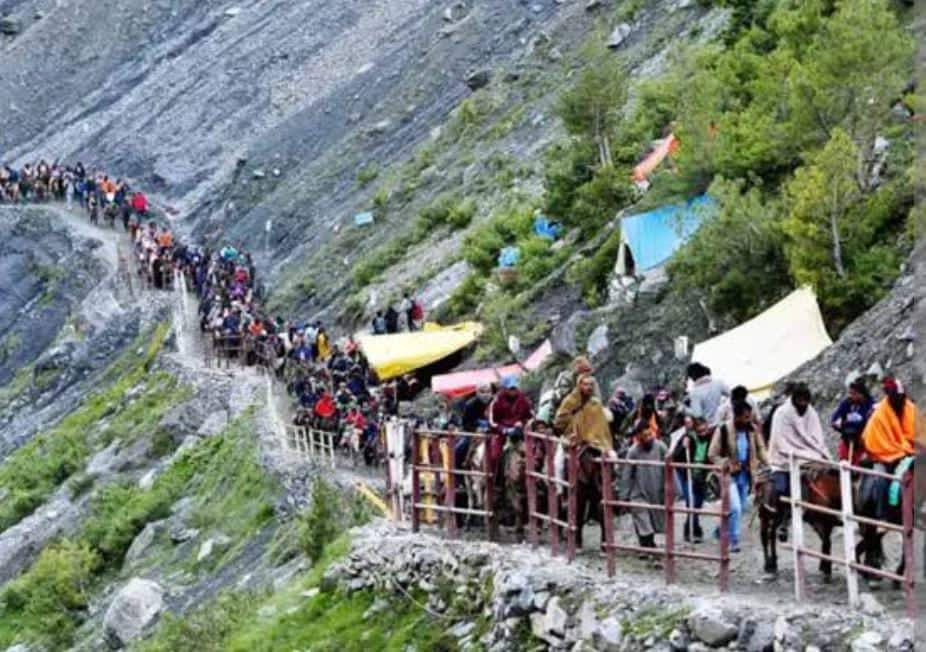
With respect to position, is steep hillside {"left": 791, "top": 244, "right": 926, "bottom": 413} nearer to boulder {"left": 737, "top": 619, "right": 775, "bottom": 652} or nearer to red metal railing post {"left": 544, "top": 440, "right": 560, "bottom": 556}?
red metal railing post {"left": 544, "top": 440, "right": 560, "bottom": 556}

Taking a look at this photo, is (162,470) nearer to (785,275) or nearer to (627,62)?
(785,275)

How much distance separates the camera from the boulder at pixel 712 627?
14859mm

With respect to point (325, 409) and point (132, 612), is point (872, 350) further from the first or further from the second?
point (325, 409)

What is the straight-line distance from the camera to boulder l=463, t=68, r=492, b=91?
6956 centimetres

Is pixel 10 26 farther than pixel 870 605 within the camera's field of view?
Yes

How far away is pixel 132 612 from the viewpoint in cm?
3059

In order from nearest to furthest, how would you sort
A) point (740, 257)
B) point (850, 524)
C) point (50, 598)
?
point (850, 524)
point (740, 257)
point (50, 598)

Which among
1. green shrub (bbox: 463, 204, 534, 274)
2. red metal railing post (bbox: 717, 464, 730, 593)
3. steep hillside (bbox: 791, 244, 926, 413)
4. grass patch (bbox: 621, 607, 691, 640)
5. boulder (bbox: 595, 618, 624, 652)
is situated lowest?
boulder (bbox: 595, 618, 624, 652)

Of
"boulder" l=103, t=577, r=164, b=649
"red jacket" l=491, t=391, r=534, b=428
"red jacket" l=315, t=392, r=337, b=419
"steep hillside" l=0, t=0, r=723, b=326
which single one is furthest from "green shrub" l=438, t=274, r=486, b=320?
"red jacket" l=491, t=391, r=534, b=428

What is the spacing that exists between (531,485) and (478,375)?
1881 cm

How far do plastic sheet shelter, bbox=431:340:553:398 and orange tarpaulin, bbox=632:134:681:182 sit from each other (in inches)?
228

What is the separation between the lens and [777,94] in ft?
121

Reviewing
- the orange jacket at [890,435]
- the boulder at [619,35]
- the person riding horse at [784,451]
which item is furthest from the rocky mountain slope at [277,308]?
the orange jacket at [890,435]

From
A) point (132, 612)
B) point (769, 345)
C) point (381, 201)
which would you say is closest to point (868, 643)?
point (769, 345)
